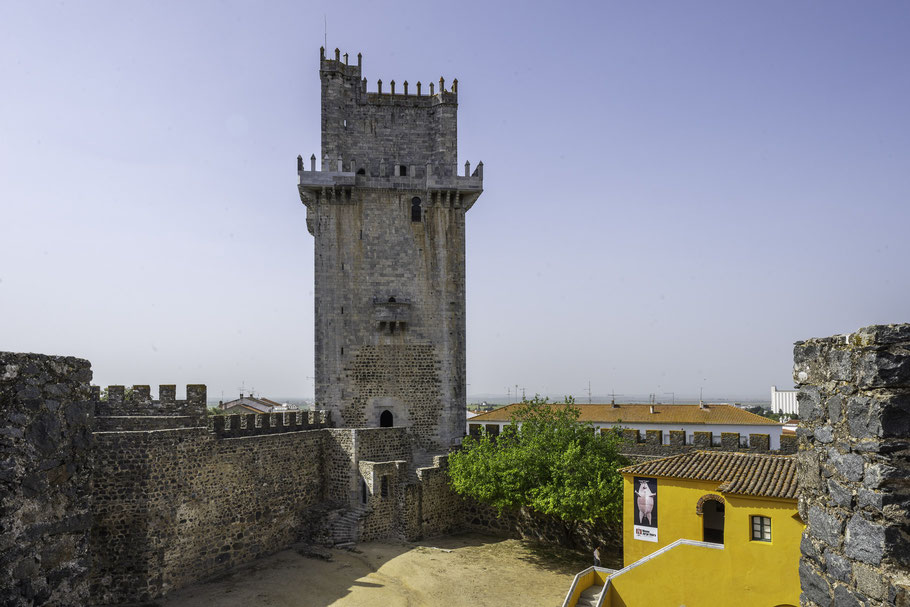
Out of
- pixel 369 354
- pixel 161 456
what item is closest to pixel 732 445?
pixel 369 354

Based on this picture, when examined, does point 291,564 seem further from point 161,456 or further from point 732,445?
point 732,445

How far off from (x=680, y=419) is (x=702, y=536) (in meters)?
23.7

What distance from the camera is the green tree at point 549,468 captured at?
16688 mm

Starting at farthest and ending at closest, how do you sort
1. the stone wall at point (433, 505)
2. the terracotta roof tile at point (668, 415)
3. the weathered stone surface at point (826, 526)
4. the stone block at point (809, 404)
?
1. the terracotta roof tile at point (668, 415)
2. the stone wall at point (433, 505)
3. the stone block at point (809, 404)
4. the weathered stone surface at point (826, 526)

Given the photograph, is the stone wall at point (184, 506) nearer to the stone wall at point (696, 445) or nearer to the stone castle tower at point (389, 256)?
the stone castle tower at point (389, 256)

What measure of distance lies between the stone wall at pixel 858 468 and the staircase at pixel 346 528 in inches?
608

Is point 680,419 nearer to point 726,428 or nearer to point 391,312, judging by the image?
point 726,428

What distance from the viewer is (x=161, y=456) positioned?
14570 millimetres

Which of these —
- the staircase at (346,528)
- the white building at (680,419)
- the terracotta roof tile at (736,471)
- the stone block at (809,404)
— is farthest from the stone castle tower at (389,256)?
the stone block at (809,404)

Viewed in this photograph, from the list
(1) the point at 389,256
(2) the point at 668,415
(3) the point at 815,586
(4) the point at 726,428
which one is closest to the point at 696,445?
(1) the point at 389,256

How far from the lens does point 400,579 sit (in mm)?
15445

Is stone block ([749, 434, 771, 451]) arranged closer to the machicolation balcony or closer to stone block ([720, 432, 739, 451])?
stone block ([720, 432, 739, 451])

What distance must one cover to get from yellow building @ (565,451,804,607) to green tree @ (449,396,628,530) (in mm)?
1718

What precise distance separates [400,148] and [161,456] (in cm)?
1472
